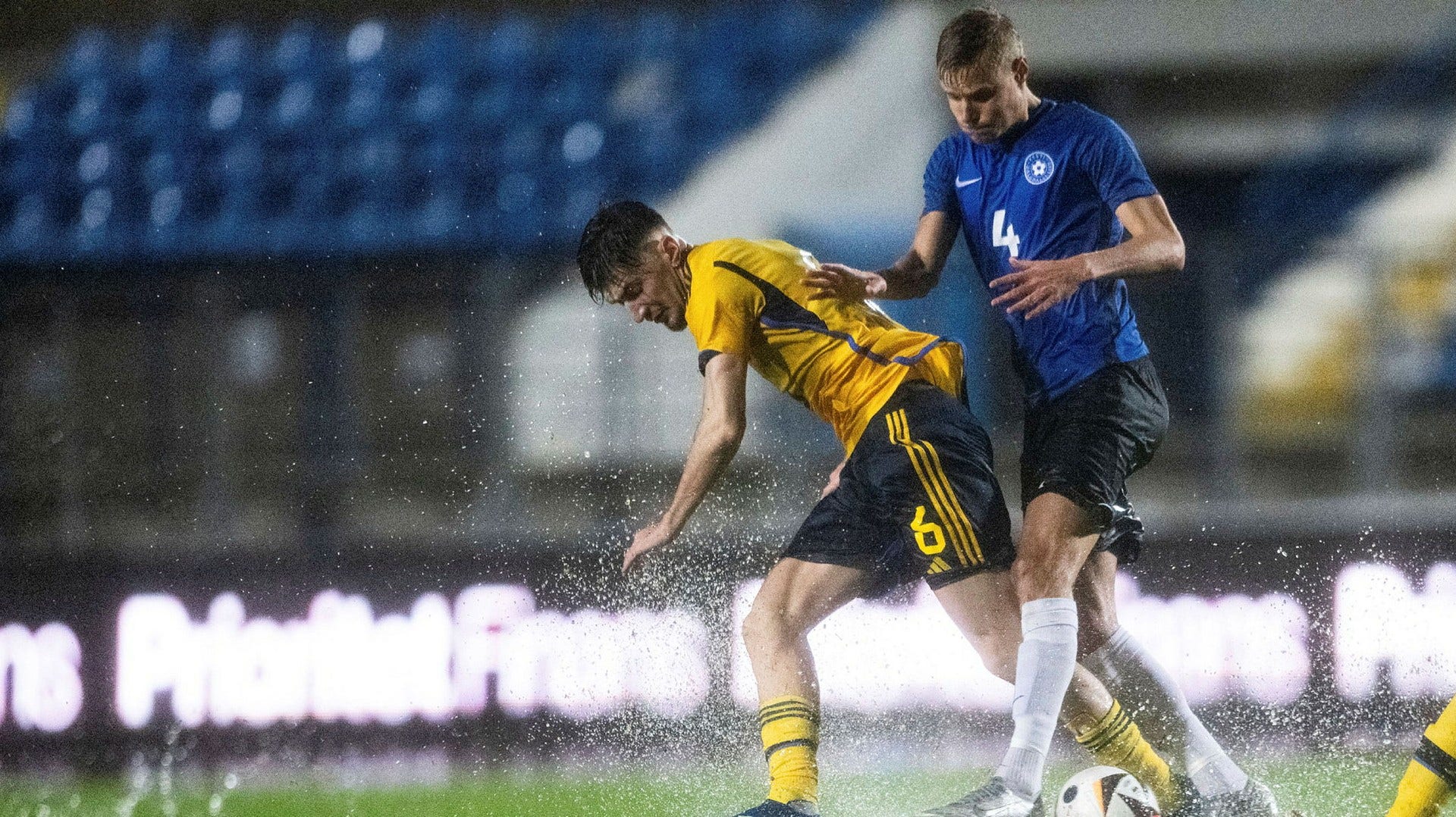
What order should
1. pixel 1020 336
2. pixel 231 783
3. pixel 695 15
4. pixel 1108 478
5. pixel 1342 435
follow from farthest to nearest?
pixel 695 15, pixel 1342 435, pixel 231 783, pixel 1020 336, pixel 1108 478

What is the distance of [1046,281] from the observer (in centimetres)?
267

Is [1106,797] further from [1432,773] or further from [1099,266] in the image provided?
[1099,266]

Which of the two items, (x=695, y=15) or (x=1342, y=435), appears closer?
(x=1342, y=435)

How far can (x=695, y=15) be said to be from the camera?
10.4m

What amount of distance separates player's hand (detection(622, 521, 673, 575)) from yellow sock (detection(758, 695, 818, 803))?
0.40 m

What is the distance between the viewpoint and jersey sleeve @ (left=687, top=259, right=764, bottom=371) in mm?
2826

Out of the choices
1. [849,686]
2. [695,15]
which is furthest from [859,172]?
[849,686]

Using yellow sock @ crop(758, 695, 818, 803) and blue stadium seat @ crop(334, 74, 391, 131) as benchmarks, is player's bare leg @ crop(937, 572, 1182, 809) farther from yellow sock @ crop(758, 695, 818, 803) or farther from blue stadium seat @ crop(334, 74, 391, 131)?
blue stadium seat @ crop(334, 74, 391, 131)

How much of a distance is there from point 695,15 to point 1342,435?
221 inches

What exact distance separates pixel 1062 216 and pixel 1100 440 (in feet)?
1.64

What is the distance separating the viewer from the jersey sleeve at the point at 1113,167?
2809 mm

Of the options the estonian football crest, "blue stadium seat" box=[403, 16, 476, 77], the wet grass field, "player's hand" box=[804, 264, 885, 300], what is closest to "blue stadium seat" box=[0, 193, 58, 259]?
"blue stadium seat" box=[403, 16, 476, 77]

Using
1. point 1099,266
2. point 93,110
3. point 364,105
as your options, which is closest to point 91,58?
point 93,110

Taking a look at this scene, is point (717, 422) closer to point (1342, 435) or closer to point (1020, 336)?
point (1020, 336)
